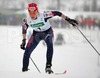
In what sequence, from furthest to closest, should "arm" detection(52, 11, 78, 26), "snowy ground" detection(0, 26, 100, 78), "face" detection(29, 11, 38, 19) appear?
"snowy ground" detection(0, 26, 100, 78), "arm" detection(52, 11, 78, 26), "face" detection(29, 11, 38, 19)

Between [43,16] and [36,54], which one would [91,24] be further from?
[43,16]

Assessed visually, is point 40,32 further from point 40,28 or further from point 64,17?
point 64,17

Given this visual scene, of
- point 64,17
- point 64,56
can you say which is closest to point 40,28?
point 64,17

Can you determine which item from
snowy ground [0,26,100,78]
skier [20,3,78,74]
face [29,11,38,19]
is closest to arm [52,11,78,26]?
skier [20,3,78,74]

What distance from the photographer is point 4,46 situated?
1761 centimetres

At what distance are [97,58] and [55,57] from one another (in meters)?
2.17

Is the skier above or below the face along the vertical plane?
below

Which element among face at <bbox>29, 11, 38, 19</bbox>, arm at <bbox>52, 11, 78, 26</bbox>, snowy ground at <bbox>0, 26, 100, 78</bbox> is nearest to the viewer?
face at <bbox>29, 11, 38, 19</bbox>

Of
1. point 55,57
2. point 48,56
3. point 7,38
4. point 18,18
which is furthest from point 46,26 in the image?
point 18,18

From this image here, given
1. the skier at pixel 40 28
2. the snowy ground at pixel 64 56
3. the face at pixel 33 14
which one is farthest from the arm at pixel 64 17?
the snowy ground at pixel 64 56

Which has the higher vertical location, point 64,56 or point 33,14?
point 33,14

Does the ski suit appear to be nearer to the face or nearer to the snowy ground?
the face

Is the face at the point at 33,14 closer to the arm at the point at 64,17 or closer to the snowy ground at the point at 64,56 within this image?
the arm at the point at 64,17

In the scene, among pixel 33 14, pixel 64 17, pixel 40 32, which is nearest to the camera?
pixel 33 14
